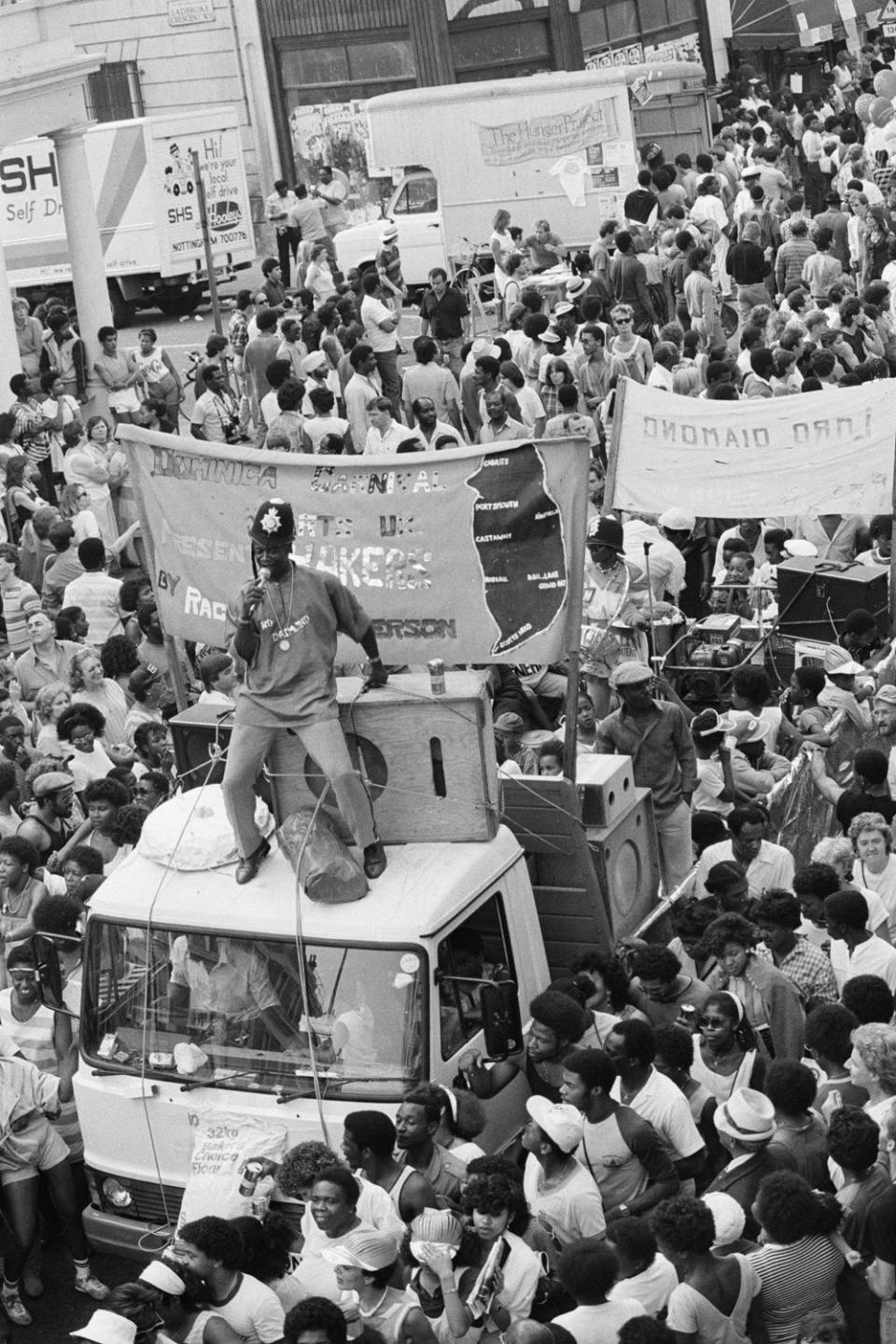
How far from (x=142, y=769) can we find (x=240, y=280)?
2361cm

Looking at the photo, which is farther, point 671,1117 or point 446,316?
point 446,316

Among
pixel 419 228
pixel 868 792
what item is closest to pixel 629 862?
pixel 868 792

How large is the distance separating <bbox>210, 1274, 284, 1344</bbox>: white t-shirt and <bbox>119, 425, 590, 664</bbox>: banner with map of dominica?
333 cm

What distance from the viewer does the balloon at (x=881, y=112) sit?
2927 cm

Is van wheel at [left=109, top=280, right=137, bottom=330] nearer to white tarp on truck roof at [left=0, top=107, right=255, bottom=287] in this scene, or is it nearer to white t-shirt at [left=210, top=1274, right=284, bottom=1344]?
white tarp on truck roof at [left=0, top=107, right=255, bottom=287]

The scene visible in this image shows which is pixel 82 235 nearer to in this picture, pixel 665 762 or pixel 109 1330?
pixel 665 762

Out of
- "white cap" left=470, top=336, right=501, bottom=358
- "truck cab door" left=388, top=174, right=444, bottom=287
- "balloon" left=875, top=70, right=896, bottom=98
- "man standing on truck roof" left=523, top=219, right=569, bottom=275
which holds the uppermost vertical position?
"balloon" left=875, top=70, right=896, bottom=98

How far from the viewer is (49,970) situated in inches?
334

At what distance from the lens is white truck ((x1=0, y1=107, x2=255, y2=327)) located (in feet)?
97.7

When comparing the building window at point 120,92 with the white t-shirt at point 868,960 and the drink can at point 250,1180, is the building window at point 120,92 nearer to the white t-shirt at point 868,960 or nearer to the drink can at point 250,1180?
the white t-shirt at point 868,960

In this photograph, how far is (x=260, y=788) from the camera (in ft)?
28.3

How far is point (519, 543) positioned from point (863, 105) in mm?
25143

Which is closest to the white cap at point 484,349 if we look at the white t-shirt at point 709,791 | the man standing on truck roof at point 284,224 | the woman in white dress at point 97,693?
the woman in white dress at point 97,693

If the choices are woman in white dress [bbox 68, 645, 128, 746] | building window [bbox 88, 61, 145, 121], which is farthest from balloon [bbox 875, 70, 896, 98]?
woman in white dress [bbox 68, 645, 128, 746]
